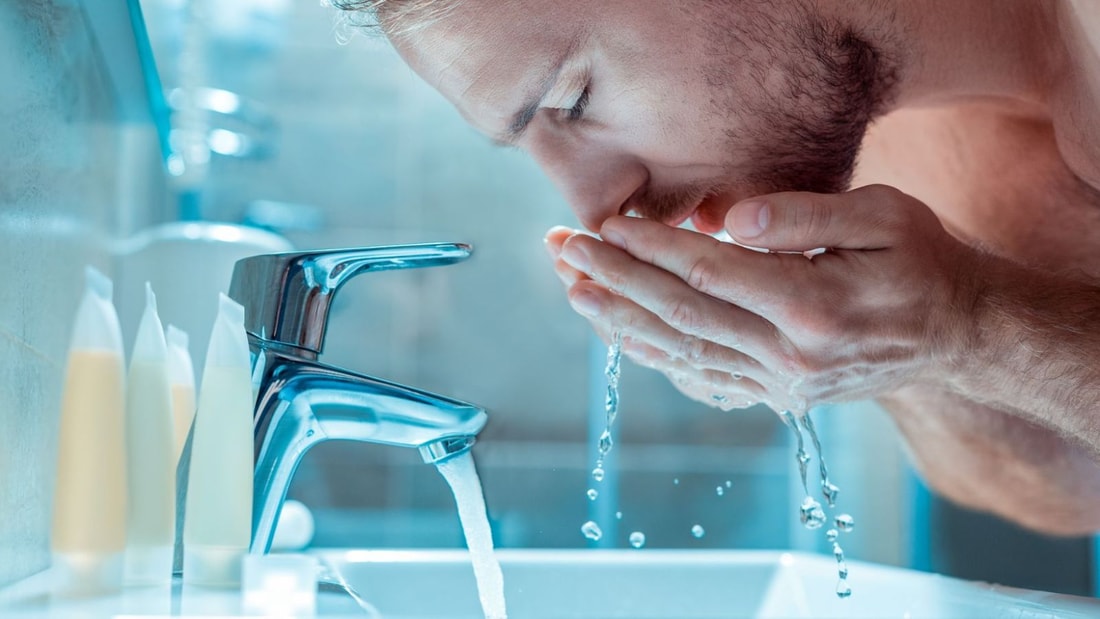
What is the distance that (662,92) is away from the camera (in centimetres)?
69

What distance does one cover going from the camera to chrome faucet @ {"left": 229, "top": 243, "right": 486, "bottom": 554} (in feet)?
1.70

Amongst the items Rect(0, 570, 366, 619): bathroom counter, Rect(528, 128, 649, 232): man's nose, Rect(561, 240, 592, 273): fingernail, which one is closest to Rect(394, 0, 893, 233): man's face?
Rect(528, 128, 649, 232): man's nose

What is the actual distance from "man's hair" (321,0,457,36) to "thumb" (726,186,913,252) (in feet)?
0.82

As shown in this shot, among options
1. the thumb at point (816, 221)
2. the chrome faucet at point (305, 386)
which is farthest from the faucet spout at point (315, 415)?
the thumb at point (816, 221)

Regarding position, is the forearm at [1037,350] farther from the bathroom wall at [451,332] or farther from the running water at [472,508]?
the bathroom wall at [451,332]

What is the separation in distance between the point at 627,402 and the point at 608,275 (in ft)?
5.10

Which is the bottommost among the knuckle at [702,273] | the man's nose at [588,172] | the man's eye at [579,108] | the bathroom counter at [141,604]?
the bathroom counter at [141,604]

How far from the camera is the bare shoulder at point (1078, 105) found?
0.68 m

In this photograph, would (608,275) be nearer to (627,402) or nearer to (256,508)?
(256,508)

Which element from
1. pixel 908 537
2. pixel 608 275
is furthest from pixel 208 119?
pixel 908 537

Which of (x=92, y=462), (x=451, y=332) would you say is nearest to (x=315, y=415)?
(x=92, y=462)

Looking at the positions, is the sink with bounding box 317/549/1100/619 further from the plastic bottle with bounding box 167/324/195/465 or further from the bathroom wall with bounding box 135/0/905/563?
the bathroom wall with bounding box 135/0/905/563

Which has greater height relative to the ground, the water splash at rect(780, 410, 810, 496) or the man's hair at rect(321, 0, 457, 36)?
the man's hair at rect(321, 0, 457, 36)

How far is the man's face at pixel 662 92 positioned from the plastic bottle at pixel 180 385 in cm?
26
